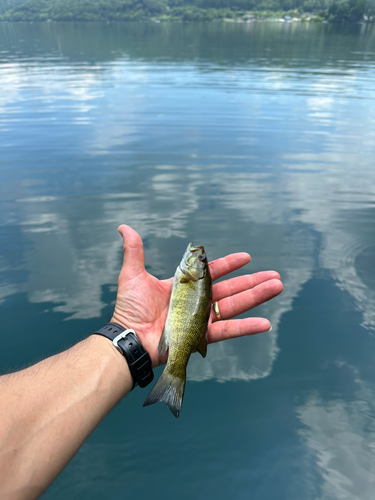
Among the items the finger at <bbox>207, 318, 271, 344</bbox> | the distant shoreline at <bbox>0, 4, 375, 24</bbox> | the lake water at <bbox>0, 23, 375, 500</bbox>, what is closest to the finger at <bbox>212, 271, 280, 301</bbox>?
the finger at <bbox>207, 318, 271, 344</bbox>

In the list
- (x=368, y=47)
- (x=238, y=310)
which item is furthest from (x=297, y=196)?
(x=368, y=47)

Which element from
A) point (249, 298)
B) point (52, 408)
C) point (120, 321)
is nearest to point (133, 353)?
point (120, 321)

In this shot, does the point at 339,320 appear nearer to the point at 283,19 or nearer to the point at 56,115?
the point at 56,115

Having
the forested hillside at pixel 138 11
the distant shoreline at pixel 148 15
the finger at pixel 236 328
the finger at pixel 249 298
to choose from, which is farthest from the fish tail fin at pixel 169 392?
the forested hillside at pixel 138 11

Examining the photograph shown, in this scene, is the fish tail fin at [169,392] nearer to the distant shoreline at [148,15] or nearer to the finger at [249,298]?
the finger at [249,298]

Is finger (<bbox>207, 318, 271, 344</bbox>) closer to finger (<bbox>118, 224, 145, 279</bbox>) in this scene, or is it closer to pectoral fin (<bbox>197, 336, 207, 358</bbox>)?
pectoral fin (<bbox>197, 336, 207, 358</bbox>)

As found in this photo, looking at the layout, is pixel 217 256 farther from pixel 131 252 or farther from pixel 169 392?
pixel 169 392

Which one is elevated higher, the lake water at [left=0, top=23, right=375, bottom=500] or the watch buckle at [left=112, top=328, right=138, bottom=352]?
the watch buckle at [left=112, top=328, right=138, bottom=352]
